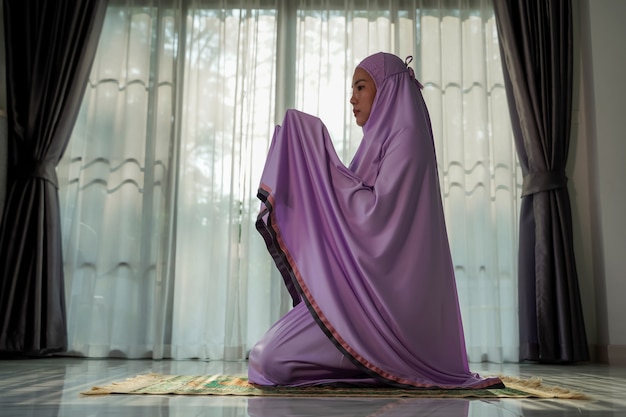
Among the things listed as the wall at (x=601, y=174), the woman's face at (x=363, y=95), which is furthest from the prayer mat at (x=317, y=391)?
the wall at (x=601, y=174)

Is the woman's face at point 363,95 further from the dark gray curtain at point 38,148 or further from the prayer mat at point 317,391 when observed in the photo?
the dark gray curtain at point 38,148

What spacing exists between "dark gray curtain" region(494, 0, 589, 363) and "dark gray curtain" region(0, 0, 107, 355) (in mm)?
3049

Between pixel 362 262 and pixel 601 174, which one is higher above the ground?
pixel 601 174

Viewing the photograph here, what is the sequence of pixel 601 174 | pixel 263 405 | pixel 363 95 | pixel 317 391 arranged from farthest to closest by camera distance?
pixel 601 174
pixel 363 95
pixel 317 391
pixel 263 405

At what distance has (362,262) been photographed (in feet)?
7.73

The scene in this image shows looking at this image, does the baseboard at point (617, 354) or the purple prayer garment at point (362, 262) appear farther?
the baseboard at point (617, 354)

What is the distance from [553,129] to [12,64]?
389 centimetres

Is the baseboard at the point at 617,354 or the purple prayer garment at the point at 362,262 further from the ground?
the purple prayer garment at the point at 362,262

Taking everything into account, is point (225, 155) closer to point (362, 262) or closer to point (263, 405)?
point (362, 262)

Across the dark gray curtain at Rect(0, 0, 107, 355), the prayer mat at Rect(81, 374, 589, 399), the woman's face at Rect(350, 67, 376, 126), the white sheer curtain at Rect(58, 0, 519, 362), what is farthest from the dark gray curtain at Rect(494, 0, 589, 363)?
the dark gray curtain at Rect(0, 0, 107, 355)

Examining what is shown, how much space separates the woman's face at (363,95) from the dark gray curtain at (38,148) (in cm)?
259

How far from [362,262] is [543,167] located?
2610 mm

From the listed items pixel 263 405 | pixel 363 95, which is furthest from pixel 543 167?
pixel 263 405

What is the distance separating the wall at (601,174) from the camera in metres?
4.33
